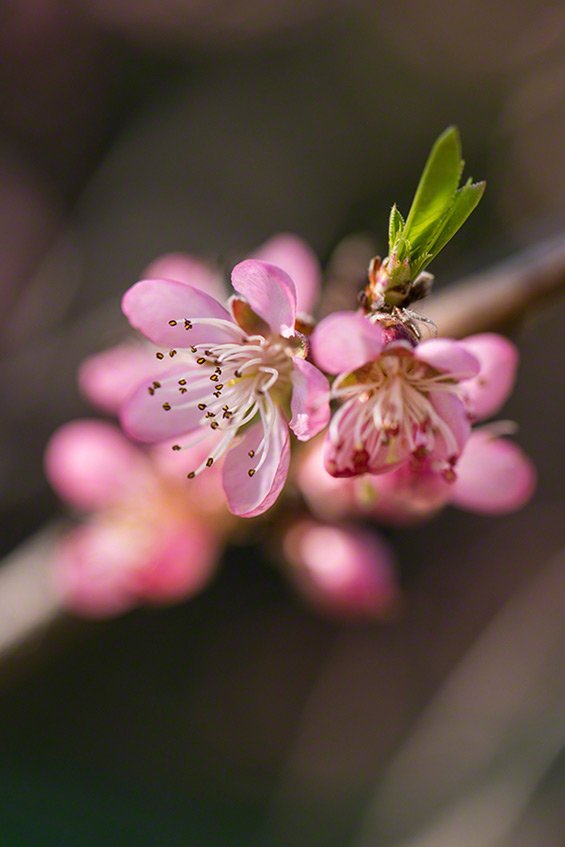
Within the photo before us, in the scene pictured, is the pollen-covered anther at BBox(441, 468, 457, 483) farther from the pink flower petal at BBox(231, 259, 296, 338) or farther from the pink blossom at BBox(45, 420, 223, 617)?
the pink blossom at BBox(45, 420, 223, 617)

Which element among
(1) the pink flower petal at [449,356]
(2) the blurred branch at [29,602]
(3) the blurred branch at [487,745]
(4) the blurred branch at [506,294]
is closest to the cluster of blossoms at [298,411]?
(1) the pink flower petal at [449,356]

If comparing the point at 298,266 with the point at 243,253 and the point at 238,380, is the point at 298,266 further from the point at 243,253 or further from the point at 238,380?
the point at 243,253

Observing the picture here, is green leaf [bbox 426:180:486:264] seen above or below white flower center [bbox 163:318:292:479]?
above

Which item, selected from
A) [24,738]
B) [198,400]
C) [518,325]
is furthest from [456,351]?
[24,738]

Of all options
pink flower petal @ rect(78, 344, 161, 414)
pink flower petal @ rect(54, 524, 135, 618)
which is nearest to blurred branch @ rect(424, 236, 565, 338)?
pink flower petal @ rect(78, 344, 161, 414)

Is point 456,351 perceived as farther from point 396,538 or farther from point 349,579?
point 396,538

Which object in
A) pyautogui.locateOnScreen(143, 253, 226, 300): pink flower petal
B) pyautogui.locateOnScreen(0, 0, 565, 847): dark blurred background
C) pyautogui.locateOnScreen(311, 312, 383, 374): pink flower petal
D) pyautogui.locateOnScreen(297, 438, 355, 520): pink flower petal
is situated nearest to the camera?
pyautogui.locateOnScreen(311, 312, 383, 374): pink flower petal

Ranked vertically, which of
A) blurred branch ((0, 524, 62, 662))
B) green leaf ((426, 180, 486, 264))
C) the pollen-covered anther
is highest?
green leaf ((426, 180, 486, 264))

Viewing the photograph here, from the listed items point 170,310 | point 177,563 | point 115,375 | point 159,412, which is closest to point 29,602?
point 177,563
